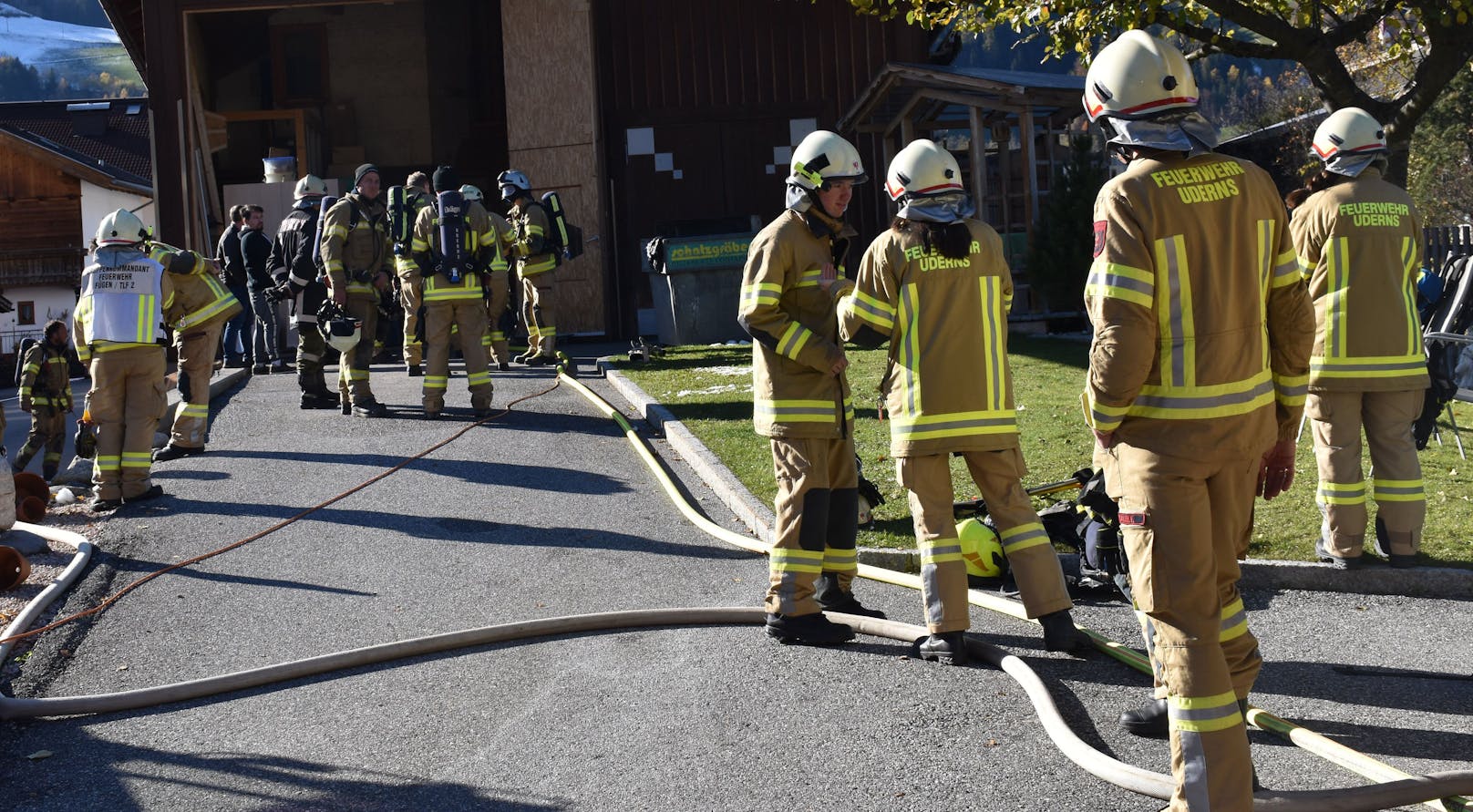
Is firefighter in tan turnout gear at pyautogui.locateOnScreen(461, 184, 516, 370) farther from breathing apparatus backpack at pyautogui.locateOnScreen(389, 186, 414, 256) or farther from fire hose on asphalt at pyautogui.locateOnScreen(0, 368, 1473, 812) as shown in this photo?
fire hose on asphalt at pyautogui.locateOnScreen(0, 368, 1473, 812)

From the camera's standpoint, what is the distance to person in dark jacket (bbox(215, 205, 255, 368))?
1652cm

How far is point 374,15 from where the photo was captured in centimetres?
2742

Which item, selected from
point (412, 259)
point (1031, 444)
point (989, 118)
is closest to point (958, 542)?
point (1031, 444)

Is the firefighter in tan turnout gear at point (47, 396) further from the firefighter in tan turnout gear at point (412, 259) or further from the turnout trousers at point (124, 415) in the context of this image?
the turnout trousers at point (124, 415)

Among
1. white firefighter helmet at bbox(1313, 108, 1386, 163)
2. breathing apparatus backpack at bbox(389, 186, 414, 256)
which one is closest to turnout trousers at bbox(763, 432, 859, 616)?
white firefighter helmet at bbox(1313, 108, 1386, 163)

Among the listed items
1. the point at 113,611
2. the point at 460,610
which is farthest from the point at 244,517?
the point at 460,610

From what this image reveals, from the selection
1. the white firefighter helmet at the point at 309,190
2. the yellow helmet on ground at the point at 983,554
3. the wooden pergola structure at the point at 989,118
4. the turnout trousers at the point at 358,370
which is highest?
the wooden pergola structure at the point at 989,118

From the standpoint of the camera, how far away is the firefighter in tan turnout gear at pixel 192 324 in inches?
392

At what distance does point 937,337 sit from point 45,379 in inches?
435

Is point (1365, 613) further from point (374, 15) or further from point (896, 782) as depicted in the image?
point (374, 15)

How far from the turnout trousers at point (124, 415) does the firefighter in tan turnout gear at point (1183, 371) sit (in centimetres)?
744

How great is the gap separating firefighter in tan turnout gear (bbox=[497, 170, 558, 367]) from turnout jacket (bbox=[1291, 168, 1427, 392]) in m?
10.6

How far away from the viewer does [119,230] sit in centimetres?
940


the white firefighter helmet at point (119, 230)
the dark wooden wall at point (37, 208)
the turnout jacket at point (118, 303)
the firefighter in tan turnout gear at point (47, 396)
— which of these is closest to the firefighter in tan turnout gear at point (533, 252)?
the firefighter in tan turnout gear at point (47, 396)
